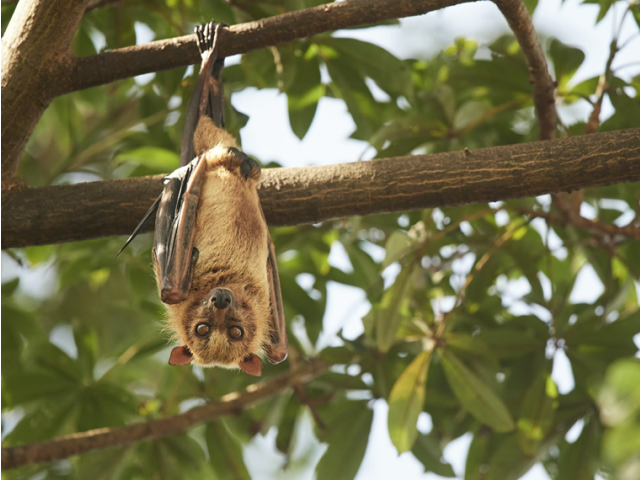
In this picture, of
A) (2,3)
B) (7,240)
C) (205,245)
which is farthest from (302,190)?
(2,3)

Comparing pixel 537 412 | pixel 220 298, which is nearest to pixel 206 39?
pixel 220 298

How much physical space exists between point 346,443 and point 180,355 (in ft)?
4.49

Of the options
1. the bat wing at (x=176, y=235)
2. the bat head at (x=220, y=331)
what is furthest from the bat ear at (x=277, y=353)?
the bat wing at (x=176, y=235)

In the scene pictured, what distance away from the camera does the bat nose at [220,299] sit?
288 cm

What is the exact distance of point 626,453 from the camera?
1.21 m

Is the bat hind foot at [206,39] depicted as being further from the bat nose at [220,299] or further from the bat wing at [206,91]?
the bat nose at [220,299]

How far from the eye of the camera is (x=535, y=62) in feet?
10.3

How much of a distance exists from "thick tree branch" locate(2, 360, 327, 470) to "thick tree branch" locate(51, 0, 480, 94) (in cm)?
187

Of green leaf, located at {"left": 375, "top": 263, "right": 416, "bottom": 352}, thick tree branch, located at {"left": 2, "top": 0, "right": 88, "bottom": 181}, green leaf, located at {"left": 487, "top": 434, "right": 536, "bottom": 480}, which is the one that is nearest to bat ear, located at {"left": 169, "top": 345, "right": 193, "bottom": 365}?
green leaf, located at {"left": 375, "top": 263, "right": 416, "bottom": 352}

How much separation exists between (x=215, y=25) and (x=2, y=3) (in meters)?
1.72

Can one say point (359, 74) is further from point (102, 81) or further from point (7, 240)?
point (7, 240)

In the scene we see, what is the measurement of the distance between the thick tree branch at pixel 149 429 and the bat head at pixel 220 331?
2.82ft

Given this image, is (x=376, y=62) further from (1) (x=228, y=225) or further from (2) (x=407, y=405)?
(2) (x=407, y=405)

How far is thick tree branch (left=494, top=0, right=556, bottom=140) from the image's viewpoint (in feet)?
9.53
